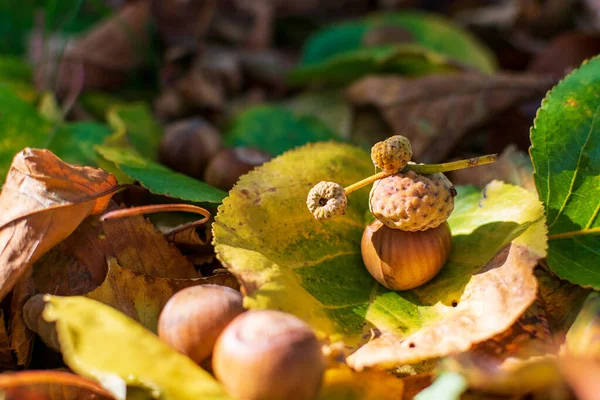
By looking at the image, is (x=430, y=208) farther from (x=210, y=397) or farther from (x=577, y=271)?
(x=210, y=397)

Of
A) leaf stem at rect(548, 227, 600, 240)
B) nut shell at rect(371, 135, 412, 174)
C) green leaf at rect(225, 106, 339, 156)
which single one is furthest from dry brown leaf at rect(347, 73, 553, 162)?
nut shell at rect(371, 135, 412, 174)

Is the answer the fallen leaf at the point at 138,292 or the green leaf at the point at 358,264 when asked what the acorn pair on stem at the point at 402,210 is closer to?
the green leaf at the point at 358,264

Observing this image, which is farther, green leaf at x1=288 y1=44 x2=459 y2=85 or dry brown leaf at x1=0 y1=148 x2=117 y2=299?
green leaf at x1=288 y1=44 x2=459 y2=85

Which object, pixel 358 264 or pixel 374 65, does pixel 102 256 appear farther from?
pixel 374 65

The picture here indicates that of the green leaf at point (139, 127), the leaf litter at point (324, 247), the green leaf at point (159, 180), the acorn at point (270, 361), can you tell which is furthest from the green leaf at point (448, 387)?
the green leaf at point (139, 127)

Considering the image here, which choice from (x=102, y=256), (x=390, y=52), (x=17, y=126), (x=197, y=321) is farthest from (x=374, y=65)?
(x=197, y=321)

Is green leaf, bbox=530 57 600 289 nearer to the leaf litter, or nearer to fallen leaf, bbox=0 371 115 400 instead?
the leaf litter

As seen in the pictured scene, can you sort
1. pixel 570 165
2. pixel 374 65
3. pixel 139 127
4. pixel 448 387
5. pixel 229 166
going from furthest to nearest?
pixel 374 65
pixel 139 127
pixel 229 166
pixel 570 165
pixel 448 387
